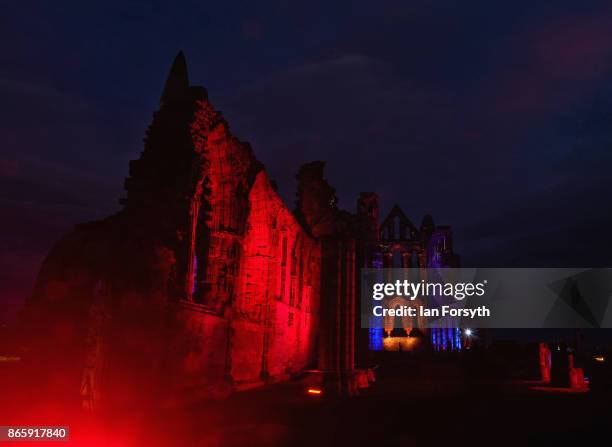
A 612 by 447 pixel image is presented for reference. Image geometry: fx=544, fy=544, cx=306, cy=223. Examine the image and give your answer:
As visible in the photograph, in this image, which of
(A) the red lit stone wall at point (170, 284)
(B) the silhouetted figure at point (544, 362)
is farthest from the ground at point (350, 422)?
(B) the silhouetted figure at point (544, 362)

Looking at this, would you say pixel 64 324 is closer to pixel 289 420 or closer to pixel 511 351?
pixel 289 420

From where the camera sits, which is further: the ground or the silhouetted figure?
the silhouetted figure

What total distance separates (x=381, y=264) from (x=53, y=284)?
39523 millimetres

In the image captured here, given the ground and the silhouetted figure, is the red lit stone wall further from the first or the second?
the silhouetted figure

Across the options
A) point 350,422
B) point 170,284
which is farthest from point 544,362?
point 170,284

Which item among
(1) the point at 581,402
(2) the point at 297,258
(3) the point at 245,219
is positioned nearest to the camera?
(1) the point at 581,402

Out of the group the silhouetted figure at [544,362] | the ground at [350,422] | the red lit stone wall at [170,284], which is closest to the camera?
the ground at [350,422]

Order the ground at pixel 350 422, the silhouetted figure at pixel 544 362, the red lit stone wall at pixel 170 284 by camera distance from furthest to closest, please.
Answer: the silhouetted figure at pixel 544 362 < the red lit stone wall at pixel 170 284 < the ground at pixel 350 422

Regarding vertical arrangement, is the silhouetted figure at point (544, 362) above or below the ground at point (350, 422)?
above

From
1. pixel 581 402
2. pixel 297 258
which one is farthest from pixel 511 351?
pixel 581 402

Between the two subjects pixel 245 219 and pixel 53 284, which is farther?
pixel 245 219

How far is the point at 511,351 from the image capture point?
32.4 metres

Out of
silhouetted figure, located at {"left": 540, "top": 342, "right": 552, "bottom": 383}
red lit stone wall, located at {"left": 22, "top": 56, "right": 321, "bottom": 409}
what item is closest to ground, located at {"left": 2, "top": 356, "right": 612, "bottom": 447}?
red lit stone wall, located at {"left": 22, "top": 56, "right": 321, "bottom": 409}

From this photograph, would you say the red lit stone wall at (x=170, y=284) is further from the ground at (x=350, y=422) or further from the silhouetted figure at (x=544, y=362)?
the silhouetted figure at (x=544, y=362)
